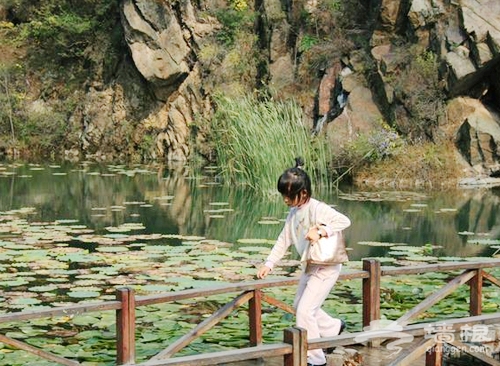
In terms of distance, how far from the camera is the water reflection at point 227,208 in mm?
12984

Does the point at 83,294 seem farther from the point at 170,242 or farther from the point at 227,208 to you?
the point at 227,208

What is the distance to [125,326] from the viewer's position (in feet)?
17.8

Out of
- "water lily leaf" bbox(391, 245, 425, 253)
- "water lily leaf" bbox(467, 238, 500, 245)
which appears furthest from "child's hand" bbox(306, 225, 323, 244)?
"water lily leaf" bbox(467, 238, 500, 245)

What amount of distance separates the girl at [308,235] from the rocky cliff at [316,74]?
49.9 feet

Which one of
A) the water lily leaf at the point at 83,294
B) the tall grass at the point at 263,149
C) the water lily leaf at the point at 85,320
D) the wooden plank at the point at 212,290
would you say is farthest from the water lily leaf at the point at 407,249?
the tall grass at the point at 263,149

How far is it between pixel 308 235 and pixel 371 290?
115 cm

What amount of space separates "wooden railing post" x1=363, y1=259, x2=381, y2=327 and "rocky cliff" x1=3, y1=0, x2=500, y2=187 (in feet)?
47.8

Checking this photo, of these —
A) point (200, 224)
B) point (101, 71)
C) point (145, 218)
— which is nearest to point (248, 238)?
point (200, 224)

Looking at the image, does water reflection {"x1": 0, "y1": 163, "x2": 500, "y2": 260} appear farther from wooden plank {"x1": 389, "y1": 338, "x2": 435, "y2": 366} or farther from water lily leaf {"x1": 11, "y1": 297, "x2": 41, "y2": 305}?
wooden plank {"x1": 389, "y1": 338, "x2": 435, "y2": 366}

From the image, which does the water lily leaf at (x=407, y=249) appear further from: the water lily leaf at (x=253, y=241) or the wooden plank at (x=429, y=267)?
the wooden plank at (x=429, y=267)

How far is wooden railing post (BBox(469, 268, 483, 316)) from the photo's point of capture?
6430mm

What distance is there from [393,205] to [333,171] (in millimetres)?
3755

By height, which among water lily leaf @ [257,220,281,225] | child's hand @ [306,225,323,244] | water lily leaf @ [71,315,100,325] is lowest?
water lily leaf @ [71,315,100,325]

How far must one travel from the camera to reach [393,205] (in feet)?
53.8
